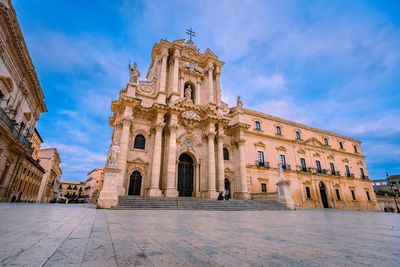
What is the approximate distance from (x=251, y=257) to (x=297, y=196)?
87.3 ft

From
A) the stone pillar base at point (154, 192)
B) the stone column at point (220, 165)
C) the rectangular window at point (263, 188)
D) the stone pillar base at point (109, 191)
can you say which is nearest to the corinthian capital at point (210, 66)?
the stone column at point (220, 165)

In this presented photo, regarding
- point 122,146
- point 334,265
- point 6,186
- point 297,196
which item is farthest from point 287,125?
point 6,186

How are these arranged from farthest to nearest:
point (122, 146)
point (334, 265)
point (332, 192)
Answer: point (332, 192)
point (122, 146)
point (334, 265)

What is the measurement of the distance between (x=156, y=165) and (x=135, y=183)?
2.55 m

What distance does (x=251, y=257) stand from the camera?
1908 millimetres

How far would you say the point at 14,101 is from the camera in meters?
15.1

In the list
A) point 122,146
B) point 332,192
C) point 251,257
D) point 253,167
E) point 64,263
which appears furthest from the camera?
point 332,192

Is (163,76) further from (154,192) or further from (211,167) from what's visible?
(154,192)

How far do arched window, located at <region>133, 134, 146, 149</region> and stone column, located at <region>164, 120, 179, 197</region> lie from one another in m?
2.57

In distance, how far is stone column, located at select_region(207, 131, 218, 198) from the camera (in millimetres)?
17714

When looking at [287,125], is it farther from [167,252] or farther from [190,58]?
[167,252]

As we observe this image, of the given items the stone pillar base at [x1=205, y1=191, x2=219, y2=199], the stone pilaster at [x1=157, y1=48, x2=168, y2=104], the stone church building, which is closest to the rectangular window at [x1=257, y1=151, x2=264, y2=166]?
the stone church building

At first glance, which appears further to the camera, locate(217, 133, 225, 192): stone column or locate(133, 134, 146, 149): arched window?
locate(217, 133, 225, 192): stone column

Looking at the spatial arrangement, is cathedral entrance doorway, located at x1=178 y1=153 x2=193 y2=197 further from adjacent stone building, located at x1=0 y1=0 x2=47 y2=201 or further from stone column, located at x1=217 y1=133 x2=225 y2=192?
adjacent stone building, located at x1=0 y1=0 x2=47 y2=201
